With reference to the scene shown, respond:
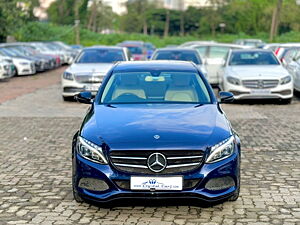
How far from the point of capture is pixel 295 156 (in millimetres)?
8766

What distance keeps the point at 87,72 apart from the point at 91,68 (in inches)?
9.0

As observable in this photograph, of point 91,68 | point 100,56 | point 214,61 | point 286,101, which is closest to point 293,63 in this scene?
point 214,61

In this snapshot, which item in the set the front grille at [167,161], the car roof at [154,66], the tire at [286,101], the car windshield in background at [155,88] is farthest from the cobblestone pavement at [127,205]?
the tire at [286,101]

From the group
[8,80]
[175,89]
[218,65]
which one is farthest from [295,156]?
[8,80]

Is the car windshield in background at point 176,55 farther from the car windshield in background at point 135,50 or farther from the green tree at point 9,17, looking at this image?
the green tree at point 9,17

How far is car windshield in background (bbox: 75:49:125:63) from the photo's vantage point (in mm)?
17062

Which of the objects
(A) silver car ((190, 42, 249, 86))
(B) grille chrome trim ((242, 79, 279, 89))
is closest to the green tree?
(A) silver car ((190, 42, 249, 86))

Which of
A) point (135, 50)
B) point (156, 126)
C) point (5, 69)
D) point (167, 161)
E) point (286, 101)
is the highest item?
point (156, 126)

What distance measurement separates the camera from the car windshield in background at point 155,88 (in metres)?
7.11

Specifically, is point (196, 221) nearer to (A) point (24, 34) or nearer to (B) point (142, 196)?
(B) point (142, 196)

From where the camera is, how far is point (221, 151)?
568 cm

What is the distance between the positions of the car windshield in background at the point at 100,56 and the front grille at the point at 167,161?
38.1 ft

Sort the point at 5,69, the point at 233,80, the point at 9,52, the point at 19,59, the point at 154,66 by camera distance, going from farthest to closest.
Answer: the point at 9,52, the point at 19,59, the point at 5,69, the point at 233,80, the point at 154,66

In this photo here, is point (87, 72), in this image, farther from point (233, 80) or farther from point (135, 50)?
point (135, 50)
